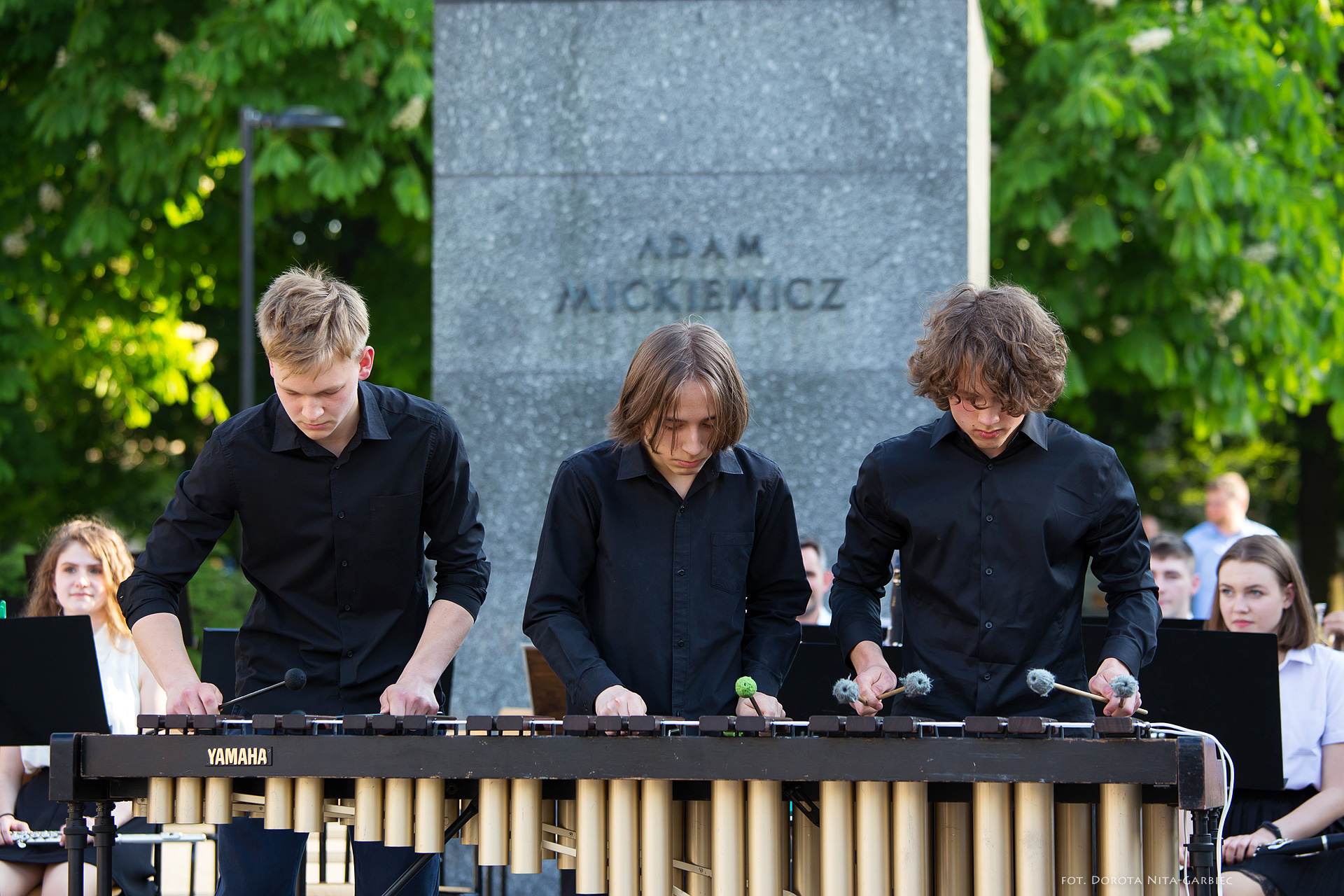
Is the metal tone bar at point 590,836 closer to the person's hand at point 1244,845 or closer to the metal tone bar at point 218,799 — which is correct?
the metal tone bar at point 218,799

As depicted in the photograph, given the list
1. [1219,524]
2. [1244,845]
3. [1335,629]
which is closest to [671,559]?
[1244,845]

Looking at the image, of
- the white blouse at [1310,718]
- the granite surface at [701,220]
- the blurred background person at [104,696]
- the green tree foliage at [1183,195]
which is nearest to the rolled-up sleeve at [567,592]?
the blurred background person at [104,696]

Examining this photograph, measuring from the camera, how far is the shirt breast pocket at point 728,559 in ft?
12.3

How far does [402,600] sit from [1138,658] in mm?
1874

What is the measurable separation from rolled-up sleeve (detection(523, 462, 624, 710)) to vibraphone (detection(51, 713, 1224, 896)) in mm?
297

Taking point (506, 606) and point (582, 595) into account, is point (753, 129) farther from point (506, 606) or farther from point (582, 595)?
point (582, 595)

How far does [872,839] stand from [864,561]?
2.87ft

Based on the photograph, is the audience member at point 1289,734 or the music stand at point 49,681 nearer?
the music stand at point 49,681

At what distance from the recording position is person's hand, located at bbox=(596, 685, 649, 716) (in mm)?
3346

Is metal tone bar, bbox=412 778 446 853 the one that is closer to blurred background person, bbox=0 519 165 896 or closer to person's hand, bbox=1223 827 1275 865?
blurred background person, bbox=0 519 165 896

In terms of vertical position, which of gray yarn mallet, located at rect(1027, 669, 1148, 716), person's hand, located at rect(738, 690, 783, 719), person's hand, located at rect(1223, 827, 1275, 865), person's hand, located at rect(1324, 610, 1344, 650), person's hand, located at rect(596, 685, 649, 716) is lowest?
person's hand, located at rect(1223, 827, 1275, 865)

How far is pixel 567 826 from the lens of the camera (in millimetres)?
3355

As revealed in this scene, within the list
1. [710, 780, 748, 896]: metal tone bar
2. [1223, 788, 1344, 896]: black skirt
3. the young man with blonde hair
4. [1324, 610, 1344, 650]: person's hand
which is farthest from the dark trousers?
[1324, 610, 1344, 650]: person's hand

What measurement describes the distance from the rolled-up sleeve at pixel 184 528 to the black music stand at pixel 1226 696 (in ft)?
8.70
